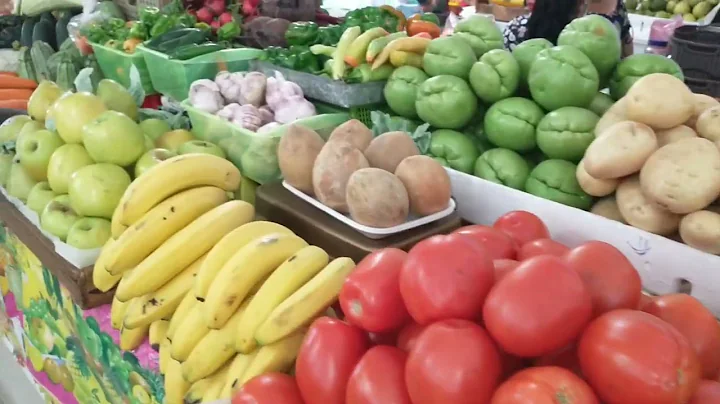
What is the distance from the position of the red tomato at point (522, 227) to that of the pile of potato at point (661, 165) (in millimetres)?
179

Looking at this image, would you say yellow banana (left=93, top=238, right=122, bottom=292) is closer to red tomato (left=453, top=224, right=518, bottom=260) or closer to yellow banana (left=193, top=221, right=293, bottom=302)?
yellow banana (left=193, top=221, right=293, bottom=302)

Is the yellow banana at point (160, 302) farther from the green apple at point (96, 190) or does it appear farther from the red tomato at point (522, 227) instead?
the red tomato at point (522, 227)

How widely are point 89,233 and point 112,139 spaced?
213 millimetres

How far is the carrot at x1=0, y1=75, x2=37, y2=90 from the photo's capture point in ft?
7.88

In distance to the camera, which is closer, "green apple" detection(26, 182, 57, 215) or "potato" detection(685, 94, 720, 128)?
"potato" detection(685, 94, 720, 128)

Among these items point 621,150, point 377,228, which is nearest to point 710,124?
point 621,150

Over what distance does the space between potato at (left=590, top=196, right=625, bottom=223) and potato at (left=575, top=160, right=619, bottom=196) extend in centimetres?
2

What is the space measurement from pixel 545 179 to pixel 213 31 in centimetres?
158

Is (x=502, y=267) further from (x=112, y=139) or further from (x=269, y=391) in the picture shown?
(x=112, y=139)

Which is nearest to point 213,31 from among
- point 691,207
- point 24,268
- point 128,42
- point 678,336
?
point 128,42

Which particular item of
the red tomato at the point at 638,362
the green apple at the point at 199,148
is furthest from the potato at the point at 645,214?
the green apple at the point at 199,148

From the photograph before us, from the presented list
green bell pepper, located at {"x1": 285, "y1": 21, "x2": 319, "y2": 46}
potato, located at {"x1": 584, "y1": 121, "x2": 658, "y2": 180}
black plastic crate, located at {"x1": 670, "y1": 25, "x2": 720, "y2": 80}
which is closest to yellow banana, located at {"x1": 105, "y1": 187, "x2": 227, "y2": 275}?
potato, located at {"x1": 584, "y1": 121, "x2": 658, "y2": 180}

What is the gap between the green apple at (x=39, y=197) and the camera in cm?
138

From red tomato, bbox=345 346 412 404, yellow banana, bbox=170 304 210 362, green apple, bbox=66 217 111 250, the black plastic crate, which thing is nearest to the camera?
red tomato, bbox=345 346 412 404
